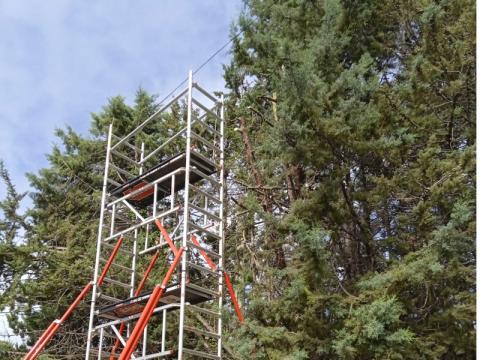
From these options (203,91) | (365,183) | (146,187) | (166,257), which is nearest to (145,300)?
(146,187)

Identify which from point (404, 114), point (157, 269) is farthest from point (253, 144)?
point (404, 114)

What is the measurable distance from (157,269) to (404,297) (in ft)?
16.2

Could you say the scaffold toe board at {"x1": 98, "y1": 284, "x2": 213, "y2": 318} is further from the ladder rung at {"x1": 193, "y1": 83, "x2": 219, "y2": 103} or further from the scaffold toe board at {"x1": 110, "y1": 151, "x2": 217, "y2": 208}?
the ladder rung at {"x1": 193, "y1": 83, "x2": 219, "y2": 103}

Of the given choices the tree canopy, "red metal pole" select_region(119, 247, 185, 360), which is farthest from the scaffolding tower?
the tree canopy

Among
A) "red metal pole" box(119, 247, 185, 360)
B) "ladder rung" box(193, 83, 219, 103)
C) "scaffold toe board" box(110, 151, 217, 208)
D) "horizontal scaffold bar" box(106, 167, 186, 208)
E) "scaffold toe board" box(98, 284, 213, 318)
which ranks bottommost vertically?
"red metal pole" box(119, 247, 185, 360)

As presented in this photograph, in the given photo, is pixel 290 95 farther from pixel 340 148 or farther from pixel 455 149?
pixel 455 149

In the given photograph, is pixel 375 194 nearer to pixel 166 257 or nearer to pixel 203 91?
pixel 203 91

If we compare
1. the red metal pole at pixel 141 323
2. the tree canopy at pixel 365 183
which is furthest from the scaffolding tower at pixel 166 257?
the tree canopy at pixel 365 183

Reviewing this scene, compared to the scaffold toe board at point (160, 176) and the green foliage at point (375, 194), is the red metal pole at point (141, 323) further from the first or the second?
the scaffold toe board at point (160, 176)

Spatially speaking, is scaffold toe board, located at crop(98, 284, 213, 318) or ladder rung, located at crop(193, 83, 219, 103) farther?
ladder rung, located at crop(193, 83, 219, 103)

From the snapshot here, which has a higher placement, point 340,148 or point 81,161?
point 81,161

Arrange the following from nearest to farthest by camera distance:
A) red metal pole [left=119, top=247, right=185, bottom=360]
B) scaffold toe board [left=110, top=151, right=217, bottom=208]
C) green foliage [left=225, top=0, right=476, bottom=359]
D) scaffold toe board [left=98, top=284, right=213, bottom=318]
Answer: red metal pole [left=119, top=247, right=185, bottom=360], green foliage [left=225, top=0, right=476, bottom=359], scaffold toe board [left=98, top=284, right=213, bottom=318], scaffold toe board [left=110, top=151, right=217, bottom=208]

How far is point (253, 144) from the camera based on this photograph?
835cm

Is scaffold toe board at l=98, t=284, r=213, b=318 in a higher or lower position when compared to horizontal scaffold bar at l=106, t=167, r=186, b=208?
lower
